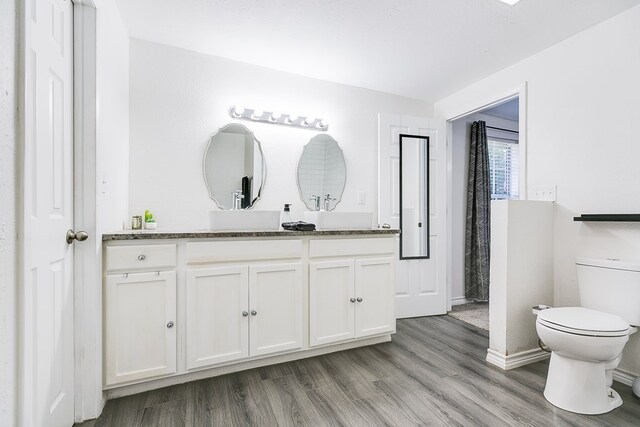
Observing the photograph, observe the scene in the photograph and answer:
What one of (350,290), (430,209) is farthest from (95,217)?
(430,209)

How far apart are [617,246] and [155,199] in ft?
10.3

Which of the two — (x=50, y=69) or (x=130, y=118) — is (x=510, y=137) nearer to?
(x=130, y=118)

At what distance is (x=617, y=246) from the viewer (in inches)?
79.6

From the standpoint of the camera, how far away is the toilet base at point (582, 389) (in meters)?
1.65

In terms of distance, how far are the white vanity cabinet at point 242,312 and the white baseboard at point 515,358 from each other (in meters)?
1.33

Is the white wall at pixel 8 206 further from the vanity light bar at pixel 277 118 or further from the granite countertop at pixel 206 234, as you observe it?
the vanity light bar at pixel 277 118

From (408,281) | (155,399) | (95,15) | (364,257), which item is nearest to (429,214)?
(408,281)

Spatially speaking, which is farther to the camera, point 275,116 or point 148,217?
point 275,116

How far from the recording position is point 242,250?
2.00 meters

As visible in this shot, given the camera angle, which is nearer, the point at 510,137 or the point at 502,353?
the point at 502,353

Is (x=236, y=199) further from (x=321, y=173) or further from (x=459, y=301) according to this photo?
(x=459, y=301)

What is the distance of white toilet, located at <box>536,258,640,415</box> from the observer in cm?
162

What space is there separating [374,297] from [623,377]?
157 cm

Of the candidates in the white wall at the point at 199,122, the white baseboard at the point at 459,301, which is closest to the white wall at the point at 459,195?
the white baseboard at the point at 459,301
